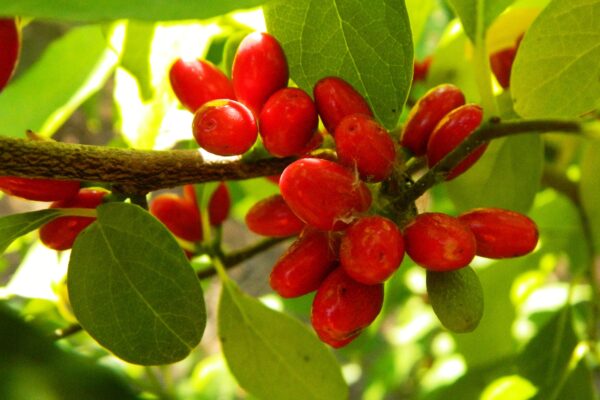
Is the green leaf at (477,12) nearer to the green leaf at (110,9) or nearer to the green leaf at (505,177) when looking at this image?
the green leaf at (505,177)

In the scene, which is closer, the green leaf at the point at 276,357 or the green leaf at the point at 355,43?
the green leaf at the point at 355,43

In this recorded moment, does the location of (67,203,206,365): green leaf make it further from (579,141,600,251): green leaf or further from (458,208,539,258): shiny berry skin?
(579,141,600,251): green leaf

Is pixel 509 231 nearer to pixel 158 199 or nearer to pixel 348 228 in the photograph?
pixel 348 228

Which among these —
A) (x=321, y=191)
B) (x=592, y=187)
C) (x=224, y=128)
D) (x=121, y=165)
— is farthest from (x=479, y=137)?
(x=592, y=187)

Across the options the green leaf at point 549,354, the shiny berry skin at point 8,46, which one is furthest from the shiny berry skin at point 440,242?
the green leaf at point 549,354

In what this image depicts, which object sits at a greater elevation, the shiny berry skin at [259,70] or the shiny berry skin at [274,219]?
the shiny berry skin at [259,70]
